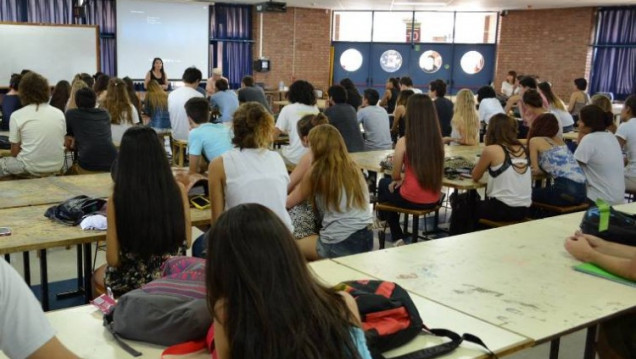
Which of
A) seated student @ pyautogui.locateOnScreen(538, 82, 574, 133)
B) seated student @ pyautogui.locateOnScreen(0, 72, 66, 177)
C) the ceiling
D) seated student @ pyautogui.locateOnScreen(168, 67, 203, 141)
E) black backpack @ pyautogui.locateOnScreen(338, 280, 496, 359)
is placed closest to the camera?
black backpack @ pyautogui.locateOnScreen(338, 280, 496, 359)

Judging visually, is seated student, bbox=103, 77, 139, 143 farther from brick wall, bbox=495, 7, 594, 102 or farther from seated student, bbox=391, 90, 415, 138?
brick wall, bbox=495, 7, 594, 102

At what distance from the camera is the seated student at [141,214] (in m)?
2.91

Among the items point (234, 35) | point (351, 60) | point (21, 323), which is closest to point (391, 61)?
point (351, 60)

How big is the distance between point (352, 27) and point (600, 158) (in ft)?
38.6

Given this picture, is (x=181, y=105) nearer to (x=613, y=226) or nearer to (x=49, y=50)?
(x=613, y=226)

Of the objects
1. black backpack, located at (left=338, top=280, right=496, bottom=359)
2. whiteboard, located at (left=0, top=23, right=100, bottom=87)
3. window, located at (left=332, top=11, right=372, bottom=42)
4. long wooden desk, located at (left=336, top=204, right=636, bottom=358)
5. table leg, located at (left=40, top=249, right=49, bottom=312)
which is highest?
window, located at (left=332, top=11, right=372, bottom=42)

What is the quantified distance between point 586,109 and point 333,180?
266cm

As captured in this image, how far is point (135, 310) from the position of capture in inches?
80.2

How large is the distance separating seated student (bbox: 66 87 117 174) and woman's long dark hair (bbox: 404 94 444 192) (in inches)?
A: 106

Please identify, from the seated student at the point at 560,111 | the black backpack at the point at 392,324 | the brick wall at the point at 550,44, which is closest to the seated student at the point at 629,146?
the seated student at the point at 560,111

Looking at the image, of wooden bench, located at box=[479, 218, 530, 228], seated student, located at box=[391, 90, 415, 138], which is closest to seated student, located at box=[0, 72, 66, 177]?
wooden bench, located at box=[479, 218, 530, 228]

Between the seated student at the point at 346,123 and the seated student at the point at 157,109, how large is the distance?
2.45 meters

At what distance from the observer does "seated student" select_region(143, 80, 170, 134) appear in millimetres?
8312

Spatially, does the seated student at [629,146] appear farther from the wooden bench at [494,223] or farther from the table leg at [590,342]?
the table leg at [590,342]
